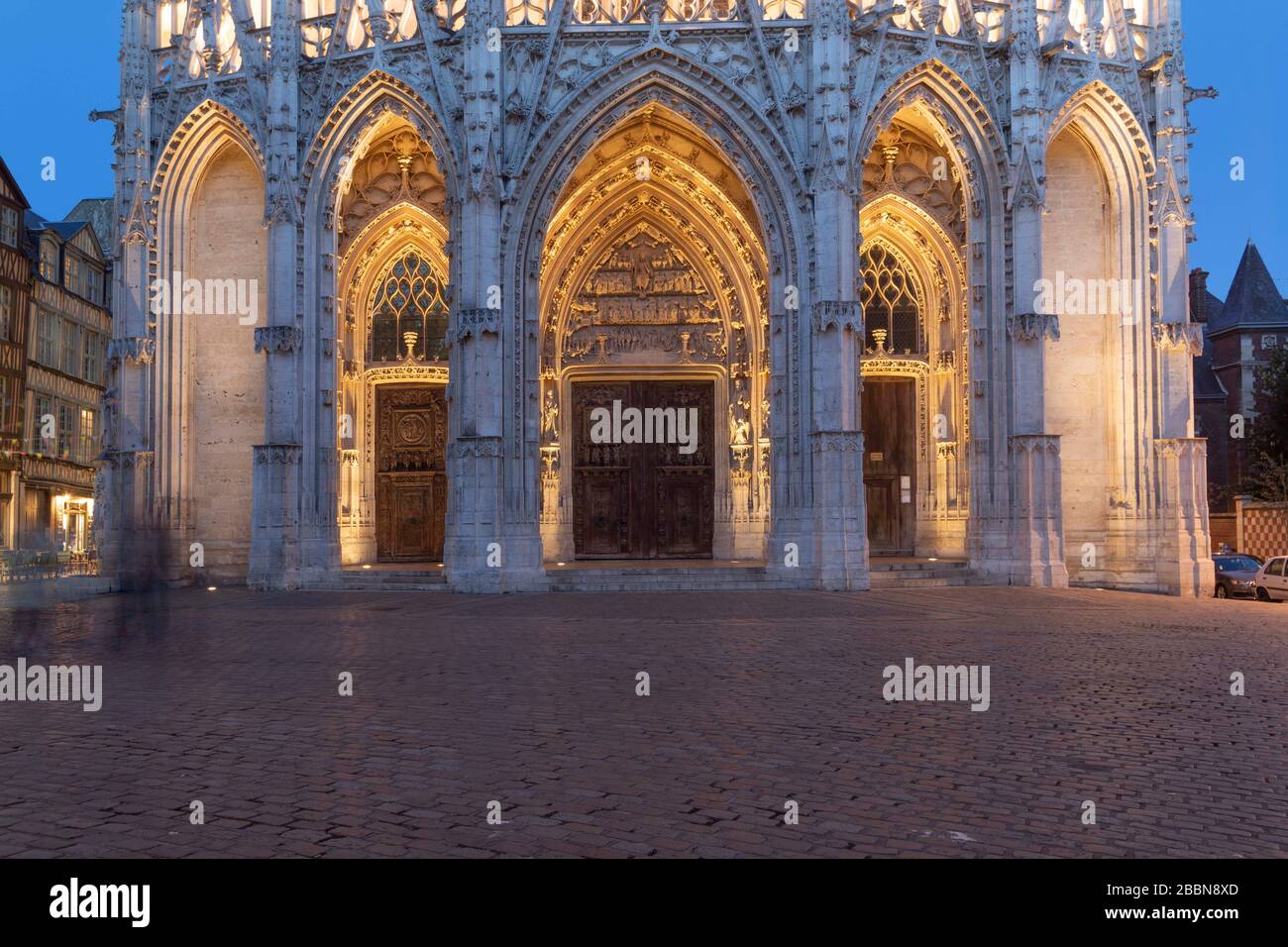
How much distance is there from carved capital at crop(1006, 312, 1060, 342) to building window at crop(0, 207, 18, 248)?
3831cm

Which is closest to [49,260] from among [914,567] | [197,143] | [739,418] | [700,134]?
[197,143]

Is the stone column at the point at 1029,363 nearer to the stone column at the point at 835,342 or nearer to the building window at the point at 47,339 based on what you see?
the stone column at the point at 835,342

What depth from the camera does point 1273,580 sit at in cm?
2541

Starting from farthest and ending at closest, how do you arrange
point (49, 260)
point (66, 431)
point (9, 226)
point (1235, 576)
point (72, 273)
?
point (72, 273), point (66, 431), point (49, 260), point (9, 226), point (1235, 576)

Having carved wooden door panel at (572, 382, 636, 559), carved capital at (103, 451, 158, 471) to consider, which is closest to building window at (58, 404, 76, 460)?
carved capital at (103, 451, 158, 471)

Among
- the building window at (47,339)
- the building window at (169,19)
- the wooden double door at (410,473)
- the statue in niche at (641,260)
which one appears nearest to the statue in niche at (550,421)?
the wooden double door at (410,473)

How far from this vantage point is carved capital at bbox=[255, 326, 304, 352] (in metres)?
24.5

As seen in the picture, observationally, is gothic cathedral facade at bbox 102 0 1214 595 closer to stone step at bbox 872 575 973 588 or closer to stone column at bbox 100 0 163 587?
stone column at bbox 100 0 163 587

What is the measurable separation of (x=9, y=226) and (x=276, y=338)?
26814 millimetres

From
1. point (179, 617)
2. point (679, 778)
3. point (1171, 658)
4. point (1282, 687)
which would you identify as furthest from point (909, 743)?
point (179, 617)

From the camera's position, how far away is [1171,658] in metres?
12.3

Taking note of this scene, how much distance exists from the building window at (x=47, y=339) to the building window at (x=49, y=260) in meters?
1.70

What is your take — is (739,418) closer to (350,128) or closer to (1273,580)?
(350,128)
